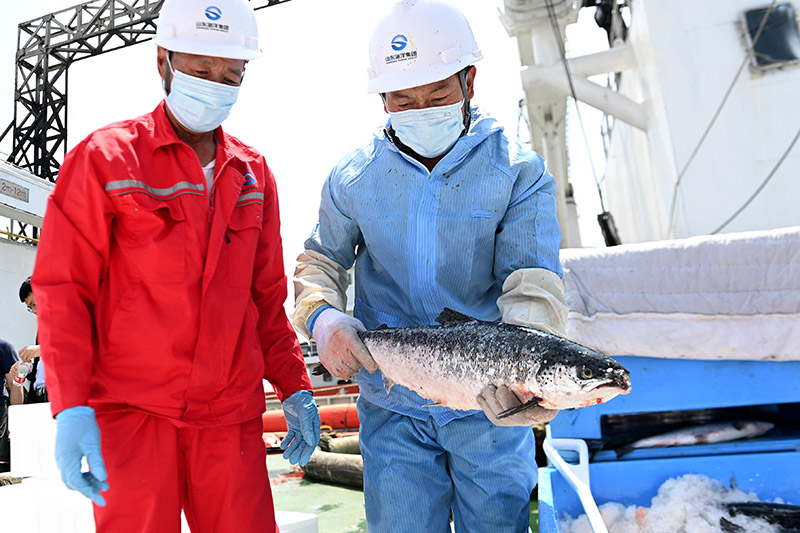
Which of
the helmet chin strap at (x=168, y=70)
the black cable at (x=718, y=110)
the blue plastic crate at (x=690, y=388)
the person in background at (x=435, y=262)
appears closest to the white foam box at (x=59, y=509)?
the person in background at (x=435, y=262)

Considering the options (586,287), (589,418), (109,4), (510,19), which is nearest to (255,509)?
(589,418)

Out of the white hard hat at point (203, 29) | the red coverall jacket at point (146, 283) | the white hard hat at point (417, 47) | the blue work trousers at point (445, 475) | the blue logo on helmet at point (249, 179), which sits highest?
the white hard hat at point (203, 29)

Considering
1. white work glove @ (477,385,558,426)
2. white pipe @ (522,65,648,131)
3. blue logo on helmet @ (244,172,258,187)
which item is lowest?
white work glove @ (477,385,558,426)

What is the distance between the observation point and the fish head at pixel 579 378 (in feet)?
4.77

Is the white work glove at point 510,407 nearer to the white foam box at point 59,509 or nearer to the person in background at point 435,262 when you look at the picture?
the person in background at point 435,262

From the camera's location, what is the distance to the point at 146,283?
2.08 meters

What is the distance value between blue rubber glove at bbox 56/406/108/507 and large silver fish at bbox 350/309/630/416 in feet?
2.90

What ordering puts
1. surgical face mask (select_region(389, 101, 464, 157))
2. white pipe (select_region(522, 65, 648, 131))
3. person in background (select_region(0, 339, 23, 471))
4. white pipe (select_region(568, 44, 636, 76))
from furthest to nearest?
white pipe (select_region(568, 44, 636, 76))
white pipe (select_region(522, 65, 648, 131))
person in background (select_region(0, 339, 23, 471))
surgical face mask (select_region(389, 101, 464, 157))

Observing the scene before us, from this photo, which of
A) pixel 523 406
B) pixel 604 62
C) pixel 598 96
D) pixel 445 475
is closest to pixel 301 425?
pixel 445 475

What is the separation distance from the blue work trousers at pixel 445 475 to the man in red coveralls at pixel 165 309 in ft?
1.52

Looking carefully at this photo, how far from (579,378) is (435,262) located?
0.80 metres

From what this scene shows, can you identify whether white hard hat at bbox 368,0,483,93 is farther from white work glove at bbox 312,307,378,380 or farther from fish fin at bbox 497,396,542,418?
fish fin at bbox 497,396,542,418

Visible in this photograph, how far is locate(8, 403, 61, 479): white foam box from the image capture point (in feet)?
9.36

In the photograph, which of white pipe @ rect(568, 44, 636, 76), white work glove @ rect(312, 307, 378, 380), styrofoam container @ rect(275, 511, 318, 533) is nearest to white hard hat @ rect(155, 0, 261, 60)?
white work glove @ rect(312, 307, 378, 380)
